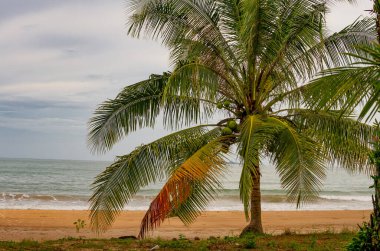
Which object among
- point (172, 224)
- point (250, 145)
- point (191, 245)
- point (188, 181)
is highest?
point (250, 145)

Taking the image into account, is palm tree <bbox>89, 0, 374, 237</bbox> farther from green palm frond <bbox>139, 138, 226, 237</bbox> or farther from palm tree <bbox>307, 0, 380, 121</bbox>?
palm tree <bbox>307, 0, 380, 121</bbox>

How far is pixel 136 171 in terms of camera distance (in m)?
9.43

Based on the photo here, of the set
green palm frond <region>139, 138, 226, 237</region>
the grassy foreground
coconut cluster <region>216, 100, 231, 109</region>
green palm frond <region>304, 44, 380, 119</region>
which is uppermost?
coconut cluster <region>216, 100, 231, 109</region>

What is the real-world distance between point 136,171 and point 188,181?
181cm

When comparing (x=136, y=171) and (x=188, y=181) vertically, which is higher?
(x=136, y=171)

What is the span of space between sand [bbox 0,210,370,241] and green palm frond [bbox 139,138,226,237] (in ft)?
17.0

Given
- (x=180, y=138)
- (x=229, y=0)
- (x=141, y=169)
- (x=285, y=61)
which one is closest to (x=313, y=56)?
(x=285, y=61)

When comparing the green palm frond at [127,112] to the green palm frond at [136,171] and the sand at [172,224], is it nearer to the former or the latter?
the green palm frond at [136,171]

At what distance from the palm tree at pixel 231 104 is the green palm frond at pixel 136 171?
0.06ft

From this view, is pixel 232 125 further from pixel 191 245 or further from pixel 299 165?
pixel 191 245

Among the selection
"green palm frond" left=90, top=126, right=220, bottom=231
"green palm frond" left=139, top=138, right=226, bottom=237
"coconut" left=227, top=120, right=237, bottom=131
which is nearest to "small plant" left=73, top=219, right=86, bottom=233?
"green palm frond" left=90, top=126, right=220, bottom=231

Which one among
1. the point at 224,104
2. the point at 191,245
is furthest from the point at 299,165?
the point at 191,245

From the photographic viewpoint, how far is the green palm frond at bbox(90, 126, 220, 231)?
9242mm

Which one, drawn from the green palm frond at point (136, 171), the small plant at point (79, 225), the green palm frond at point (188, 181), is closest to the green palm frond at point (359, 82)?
the green palm frond at point (188, 181)
